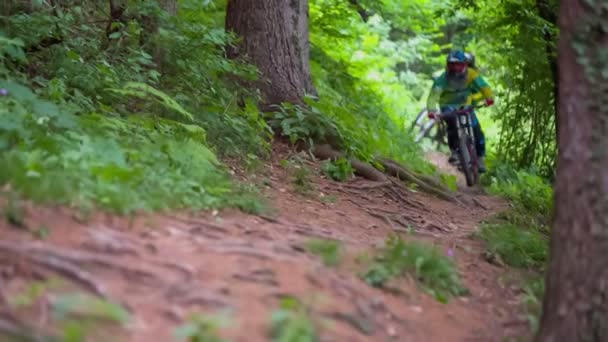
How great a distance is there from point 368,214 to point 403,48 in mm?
13934

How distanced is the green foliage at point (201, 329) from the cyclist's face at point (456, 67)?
315 inches

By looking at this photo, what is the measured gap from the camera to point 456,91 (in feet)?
35.6

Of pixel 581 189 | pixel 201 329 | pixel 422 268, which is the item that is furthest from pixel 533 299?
pixel 201 329

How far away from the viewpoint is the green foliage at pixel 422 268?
14.9 ft

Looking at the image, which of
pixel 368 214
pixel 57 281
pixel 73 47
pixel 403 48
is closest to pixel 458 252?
pixel 368 214

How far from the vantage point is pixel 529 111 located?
487 inches

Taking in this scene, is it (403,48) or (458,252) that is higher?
(403,48)

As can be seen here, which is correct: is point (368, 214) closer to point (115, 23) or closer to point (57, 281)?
point (115, 23)

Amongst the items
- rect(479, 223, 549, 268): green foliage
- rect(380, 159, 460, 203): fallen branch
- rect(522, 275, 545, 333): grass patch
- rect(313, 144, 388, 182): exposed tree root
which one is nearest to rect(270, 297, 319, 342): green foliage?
rect(522, 275, 545, 333): grass patch

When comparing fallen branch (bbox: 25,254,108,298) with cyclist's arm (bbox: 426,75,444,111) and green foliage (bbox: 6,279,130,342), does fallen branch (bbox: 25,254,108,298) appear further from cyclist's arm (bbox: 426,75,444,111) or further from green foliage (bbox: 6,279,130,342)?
cyclist's arm (bbox: 426,75,444,111)

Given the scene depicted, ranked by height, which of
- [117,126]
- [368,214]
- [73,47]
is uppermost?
[73,47]

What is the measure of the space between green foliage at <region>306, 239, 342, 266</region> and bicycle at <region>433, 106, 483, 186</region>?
659 cm

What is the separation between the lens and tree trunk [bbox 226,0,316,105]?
27.8 ft

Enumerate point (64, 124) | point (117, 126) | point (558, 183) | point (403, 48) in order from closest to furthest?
1. point (558, 183)
2. point (64, 124)
3. point (117, 126)
4. point (403, 48)
